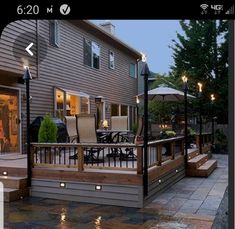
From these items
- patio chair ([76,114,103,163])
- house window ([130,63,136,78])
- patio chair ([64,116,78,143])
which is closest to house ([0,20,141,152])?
house window ([130,63,136,78])

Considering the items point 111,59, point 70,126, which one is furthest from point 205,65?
point 70,126

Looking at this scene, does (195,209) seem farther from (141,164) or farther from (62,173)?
(62,173)

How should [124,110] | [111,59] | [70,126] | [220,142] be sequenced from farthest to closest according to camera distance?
[124,110] < [111,59] < [220,142] < [70,126]

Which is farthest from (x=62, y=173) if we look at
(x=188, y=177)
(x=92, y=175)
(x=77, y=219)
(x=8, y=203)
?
(x=188, y=177)

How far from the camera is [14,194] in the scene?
19.0 feet

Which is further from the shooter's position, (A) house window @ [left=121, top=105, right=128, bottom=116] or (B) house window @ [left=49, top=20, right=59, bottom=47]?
(A) house window @ [left=121, top=105, right=128, bottom=116]

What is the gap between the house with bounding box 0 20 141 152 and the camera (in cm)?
930

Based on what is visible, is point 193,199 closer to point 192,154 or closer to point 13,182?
point 13,182

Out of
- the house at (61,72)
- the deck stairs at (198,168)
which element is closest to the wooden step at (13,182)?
the house at (61,72)

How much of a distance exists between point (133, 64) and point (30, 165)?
14205 millimetres

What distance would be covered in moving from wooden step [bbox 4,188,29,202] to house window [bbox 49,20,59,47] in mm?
6470

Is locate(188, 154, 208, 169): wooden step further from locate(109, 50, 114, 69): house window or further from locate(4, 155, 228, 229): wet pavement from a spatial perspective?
locate(109, 50, 114, 69): house window

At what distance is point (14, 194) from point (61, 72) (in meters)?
6.91

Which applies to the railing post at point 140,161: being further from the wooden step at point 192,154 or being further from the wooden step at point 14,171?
the wooden step at point 192,154
